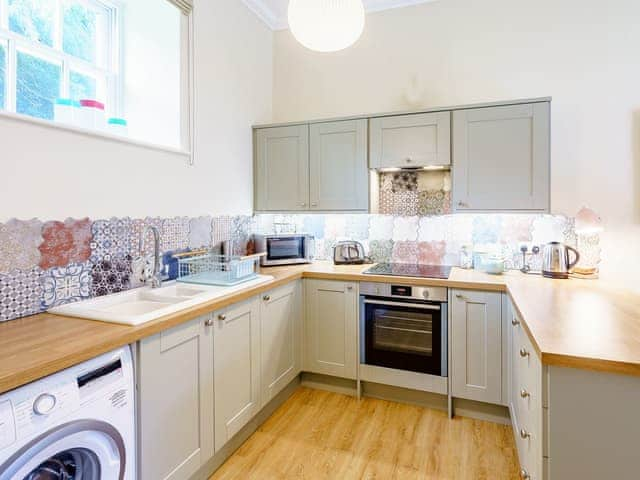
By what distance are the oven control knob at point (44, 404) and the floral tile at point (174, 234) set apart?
1.21m

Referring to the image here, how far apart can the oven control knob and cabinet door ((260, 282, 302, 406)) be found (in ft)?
4.02

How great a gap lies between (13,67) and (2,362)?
149 cm

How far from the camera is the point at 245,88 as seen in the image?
3.03 m

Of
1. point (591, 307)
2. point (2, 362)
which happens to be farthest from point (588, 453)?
point (2, 362)

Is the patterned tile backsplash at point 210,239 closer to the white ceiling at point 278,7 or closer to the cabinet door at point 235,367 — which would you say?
the cabinet door at point 235,367

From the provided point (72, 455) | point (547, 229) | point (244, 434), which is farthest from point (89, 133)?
point (547, 229)

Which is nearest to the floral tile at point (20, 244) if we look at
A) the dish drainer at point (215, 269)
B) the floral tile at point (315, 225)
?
the dish drainer at point (215, 269)

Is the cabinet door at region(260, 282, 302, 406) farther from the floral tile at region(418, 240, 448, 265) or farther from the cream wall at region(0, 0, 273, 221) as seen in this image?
the floral tile at region(418, 240, 448, 265)

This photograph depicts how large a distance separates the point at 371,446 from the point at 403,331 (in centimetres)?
73

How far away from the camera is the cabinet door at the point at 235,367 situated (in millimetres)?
1836

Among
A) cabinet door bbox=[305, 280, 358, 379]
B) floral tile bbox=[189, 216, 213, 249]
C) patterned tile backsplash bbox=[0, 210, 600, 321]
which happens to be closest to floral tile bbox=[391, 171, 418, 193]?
patterned tile backsplash bbox=[0, 210, 600, 321]

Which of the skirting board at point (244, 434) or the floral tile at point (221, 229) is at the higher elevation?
the floral tile at point (221, 229)

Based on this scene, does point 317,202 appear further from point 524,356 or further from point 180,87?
point 524,356

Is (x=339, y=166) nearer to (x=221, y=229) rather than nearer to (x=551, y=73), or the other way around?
(x=221, y=229)
